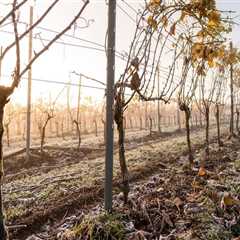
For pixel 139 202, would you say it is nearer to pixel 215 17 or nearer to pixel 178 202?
pixel 178 202

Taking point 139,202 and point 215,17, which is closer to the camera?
point 215,17

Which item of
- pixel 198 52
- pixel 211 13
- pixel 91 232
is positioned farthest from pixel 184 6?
pixel 91 232

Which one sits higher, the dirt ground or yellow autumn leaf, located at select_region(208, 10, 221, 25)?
yellow autumn leaf, located at select_region(208, 10, 221, 25)

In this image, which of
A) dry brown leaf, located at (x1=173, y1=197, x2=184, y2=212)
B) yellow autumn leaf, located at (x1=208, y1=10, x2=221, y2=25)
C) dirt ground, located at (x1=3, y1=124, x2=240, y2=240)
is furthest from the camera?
dry brown leaf, located at (x1=173, y1=197, x2=184, y2=212)

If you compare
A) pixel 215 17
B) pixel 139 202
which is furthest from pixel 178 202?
pixel 215 17

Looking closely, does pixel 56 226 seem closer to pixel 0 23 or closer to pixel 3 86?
pixel 3 86

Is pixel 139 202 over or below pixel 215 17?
below

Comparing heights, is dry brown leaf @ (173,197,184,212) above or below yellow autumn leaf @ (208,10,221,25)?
below

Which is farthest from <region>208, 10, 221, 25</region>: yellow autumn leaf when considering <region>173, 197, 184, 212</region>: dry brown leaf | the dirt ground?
<region>173, 197, 184, 212</region>: dry brown leaf

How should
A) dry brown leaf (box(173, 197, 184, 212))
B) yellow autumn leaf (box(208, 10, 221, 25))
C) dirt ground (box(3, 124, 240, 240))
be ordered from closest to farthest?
yellow autumn leaf (box(208, 10, 221, 25)) < dirt ground (box(3, 124, 240, 240)) < dry brown leaf (box(173, 197, 184, 212))

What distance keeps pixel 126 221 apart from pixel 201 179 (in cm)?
297

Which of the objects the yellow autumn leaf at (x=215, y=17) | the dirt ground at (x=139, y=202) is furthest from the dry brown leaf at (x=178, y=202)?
the yellow autumn leaf at (x=215, y=17)

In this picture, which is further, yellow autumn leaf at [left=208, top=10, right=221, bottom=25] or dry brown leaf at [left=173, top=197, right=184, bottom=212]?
dry brown leaf at [left=173, top=197, right=184, bottom=212]

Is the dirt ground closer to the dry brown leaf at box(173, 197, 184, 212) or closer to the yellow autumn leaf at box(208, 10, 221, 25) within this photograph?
the dry brown leaf at box(173, 197, 184, 212)
